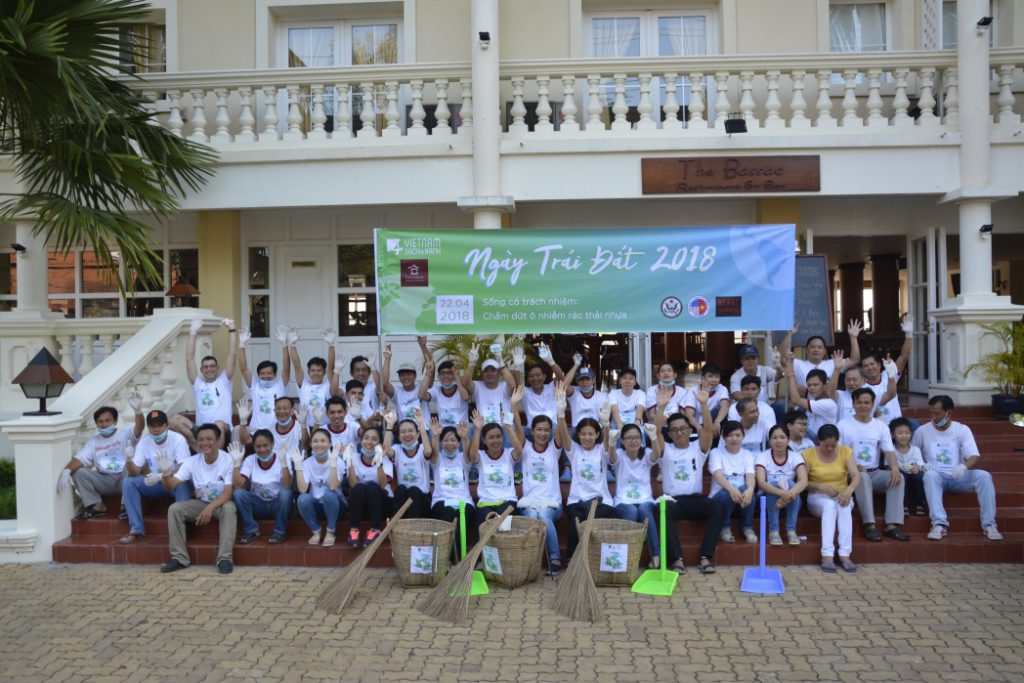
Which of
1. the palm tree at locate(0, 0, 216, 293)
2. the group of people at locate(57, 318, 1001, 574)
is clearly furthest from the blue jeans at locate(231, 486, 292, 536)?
the palm tree at locate(0, 0, 216, 293)

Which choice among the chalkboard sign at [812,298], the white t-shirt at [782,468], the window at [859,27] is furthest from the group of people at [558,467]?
the window at [859,27]

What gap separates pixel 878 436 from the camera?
714cm

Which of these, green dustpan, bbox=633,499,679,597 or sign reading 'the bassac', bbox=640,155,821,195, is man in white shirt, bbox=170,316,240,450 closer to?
green dustpan, bbox=633,499,679,597

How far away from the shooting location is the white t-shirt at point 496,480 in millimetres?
6910

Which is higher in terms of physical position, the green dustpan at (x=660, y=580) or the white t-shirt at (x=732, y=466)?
the white t-shirt at (x=732, y=466)

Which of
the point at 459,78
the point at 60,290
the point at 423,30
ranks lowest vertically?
the point at 60,290

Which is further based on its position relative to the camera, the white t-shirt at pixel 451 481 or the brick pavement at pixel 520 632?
the white t-shirt at pixel 451 481

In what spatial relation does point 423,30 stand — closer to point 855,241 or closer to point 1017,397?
point 855,241

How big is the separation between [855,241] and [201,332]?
33.3 ft

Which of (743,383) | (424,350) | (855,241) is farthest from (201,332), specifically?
(855,241)

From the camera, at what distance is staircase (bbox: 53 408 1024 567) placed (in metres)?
6.71

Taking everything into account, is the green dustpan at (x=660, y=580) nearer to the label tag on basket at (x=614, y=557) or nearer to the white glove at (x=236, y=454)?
the label tag on basket at (x=614, y=557)

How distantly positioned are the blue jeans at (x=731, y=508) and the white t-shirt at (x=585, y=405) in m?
1.50

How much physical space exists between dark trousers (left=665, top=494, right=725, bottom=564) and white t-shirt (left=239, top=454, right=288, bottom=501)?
132 inches
